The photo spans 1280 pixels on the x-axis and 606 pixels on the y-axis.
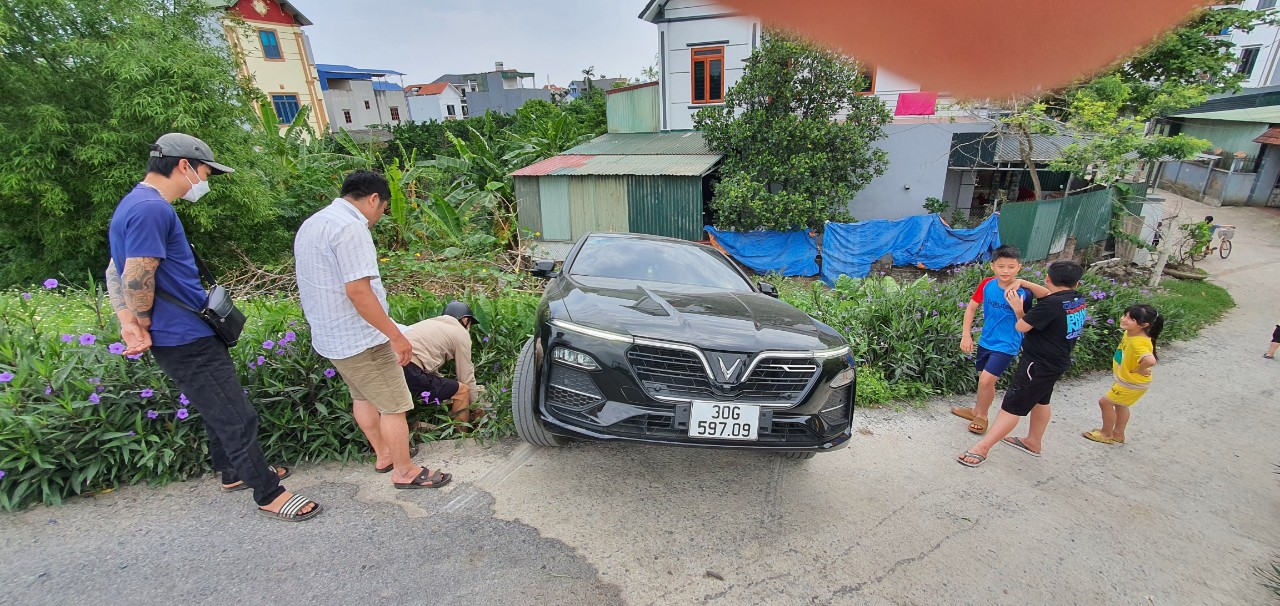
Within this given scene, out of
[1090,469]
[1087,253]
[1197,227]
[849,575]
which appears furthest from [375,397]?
[1197,227]

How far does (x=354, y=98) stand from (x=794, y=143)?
3050 cm

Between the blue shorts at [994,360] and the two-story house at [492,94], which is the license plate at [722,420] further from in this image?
the two-story house at [492,94]

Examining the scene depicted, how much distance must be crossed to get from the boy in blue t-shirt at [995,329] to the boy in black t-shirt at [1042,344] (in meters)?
0.12

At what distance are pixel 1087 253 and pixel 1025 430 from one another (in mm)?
9236

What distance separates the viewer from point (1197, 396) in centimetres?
493

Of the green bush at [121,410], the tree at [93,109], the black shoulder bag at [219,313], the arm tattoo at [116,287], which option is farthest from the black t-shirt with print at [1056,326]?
the tree at [93,109]

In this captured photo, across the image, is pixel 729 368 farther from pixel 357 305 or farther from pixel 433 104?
pixel 433 104

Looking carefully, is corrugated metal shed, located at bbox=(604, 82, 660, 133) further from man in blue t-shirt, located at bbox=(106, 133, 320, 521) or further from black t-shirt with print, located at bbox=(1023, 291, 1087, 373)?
man in blue t-shirt, located at bbox=(106, 133, 320, 521)

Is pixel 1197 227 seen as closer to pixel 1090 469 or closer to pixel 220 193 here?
pixel 1090 469

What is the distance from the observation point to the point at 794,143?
34.0 ft

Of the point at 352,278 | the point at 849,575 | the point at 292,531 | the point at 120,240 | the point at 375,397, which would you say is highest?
the point at 120,240

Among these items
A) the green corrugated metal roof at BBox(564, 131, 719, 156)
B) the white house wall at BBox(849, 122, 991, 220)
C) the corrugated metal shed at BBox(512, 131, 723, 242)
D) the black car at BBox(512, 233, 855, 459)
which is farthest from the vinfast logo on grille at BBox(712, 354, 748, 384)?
the white house wall at BBox(849, 122, 991, 220)

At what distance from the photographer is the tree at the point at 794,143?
1021cm

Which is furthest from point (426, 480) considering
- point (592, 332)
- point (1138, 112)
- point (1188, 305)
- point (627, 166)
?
point (1138, 112)
